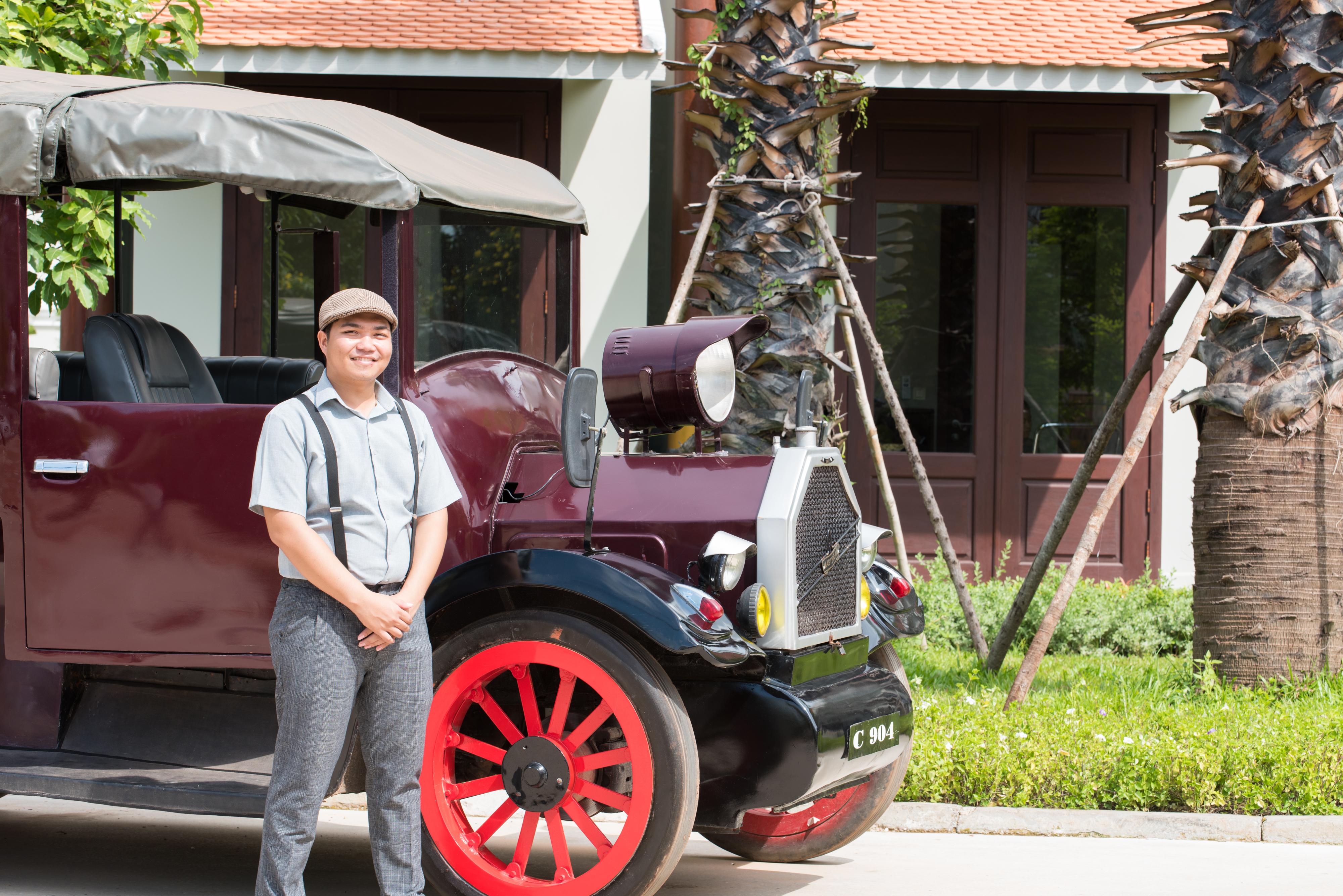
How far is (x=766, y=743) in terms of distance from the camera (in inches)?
167

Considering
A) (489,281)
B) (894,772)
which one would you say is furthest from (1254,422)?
(489,281)

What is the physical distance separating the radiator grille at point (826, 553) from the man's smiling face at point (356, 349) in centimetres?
137

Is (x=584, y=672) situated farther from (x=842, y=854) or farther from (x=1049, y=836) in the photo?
(x=1049, y=836)

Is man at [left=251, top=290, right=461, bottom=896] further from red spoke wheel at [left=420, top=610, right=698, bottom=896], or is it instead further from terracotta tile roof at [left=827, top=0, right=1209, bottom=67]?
terracotta tile roof at [left=827, top=0, right=1209, bottom=67]

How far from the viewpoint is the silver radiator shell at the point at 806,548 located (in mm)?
4398

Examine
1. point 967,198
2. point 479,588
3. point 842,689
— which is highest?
point 967,198

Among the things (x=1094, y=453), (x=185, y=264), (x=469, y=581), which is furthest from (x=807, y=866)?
(x=185, y=264)

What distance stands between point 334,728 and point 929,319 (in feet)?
28.1

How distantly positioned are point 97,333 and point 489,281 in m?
5.98

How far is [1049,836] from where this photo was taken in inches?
225

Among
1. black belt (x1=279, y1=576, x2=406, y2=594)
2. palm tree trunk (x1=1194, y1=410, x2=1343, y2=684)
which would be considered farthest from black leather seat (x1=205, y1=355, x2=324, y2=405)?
palm tree trunk (x1=1194, y1=410, x2=1343, y2=684)

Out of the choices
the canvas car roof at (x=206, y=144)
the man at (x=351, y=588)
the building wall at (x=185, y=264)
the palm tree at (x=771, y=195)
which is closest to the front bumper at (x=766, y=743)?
the man at (x=351, y=588)

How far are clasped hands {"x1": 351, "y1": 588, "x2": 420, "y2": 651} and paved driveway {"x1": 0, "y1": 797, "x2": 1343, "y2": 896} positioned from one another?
137cm

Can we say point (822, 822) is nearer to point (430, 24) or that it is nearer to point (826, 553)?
point (826, 553)
